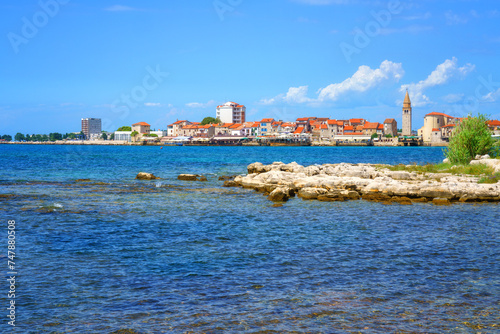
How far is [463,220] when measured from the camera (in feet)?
69.9

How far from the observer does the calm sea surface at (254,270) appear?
971 centimetres

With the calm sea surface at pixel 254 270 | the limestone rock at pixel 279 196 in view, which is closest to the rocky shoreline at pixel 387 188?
the limestone rock at pixel 279 196

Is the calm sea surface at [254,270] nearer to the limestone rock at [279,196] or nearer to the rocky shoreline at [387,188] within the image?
the rocky shoreline at [387,188]

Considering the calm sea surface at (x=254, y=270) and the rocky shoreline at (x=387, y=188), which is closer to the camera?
the calm sea surface at (x=254, y=270)

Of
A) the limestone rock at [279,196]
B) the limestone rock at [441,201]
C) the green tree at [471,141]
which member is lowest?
the limestone rock at [441,201]

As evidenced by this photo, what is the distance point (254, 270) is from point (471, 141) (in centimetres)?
3453

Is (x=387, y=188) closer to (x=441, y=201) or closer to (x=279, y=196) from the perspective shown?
(x=441, y=201)

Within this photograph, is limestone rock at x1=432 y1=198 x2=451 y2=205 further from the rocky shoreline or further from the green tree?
the green tree

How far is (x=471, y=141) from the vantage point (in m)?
41.1

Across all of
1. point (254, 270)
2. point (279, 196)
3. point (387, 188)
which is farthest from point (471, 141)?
point (254, 270)

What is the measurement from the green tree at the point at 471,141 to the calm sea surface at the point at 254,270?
1882 centimetres

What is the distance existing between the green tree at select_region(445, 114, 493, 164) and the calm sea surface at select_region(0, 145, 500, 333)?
18824 mm

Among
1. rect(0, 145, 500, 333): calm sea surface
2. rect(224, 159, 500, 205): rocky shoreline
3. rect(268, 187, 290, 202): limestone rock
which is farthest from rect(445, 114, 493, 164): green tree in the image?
rect(268, 187, 290, 202): limestone rock

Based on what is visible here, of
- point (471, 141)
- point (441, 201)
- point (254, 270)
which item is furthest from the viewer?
point (471, 141)
